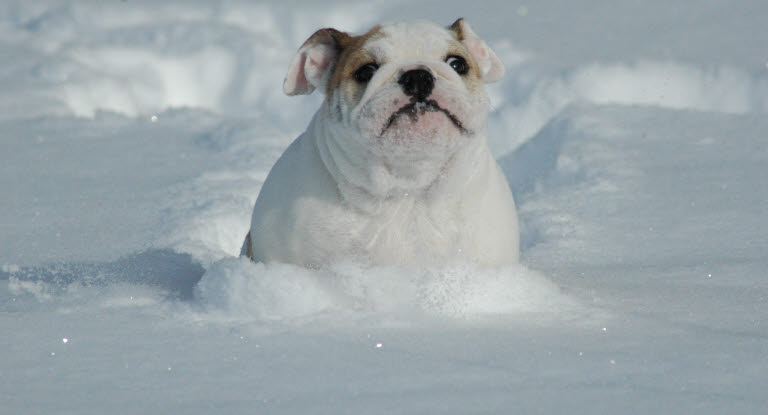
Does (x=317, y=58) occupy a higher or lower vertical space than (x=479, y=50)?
lower

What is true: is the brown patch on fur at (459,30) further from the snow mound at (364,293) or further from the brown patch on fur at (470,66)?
the snow mound at (364,293)

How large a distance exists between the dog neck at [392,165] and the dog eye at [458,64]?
0.21 meters

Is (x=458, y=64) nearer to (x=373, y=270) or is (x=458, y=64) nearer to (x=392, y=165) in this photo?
(x=392, y=165)

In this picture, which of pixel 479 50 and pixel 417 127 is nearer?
pixel 417 127

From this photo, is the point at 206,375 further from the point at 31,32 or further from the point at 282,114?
the point at 31,32

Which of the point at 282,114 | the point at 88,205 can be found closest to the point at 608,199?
the point at 88,205

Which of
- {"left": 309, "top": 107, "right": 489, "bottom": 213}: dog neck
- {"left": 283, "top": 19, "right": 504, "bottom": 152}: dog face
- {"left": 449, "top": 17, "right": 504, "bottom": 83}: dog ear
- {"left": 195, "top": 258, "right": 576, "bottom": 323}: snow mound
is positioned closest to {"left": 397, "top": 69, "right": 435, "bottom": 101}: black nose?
{"left": 283, "top": 19, "right": 504, "bottom": 152}: dog face

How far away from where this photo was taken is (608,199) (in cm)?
481

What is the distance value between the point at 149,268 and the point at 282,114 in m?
4.36

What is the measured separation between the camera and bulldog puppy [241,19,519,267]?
9.71 ft

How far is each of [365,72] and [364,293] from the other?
2.27 feet

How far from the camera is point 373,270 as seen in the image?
3104 mm

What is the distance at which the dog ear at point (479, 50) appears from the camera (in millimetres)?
3336

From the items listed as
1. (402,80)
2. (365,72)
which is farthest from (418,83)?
(365,72)
